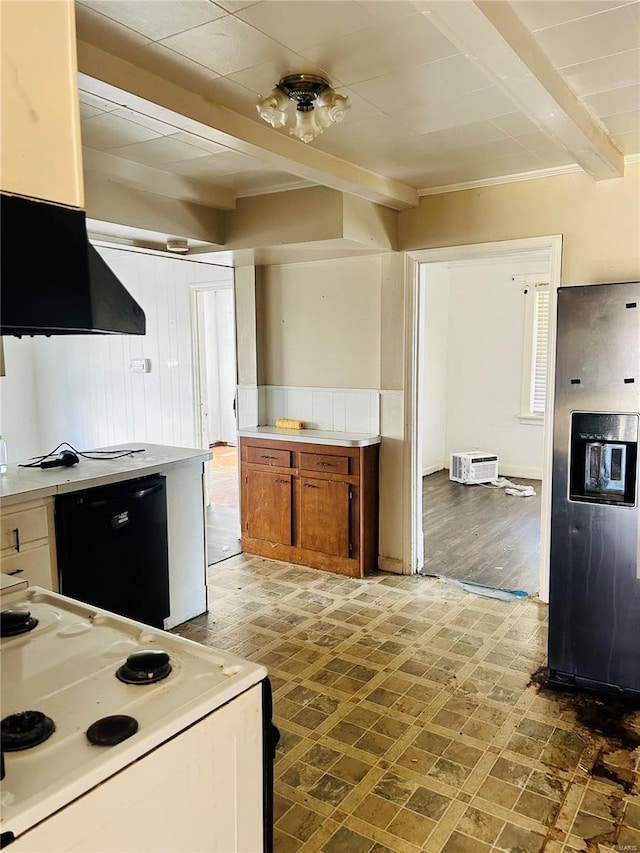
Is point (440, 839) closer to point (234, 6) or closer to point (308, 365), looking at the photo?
point (234, 6)

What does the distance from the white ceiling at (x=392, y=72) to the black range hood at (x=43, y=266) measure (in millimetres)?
1121

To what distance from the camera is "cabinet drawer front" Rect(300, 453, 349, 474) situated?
418 cm

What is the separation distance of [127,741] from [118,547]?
205 centimetres

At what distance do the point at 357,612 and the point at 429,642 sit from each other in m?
0.53

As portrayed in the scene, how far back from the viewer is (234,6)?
71.1 inches

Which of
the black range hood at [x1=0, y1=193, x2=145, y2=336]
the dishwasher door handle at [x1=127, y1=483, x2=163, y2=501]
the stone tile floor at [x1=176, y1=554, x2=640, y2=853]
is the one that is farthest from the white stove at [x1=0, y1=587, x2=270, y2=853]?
the dishwasher door handle at [x1=127, y1=483, x2=163, y2=501]

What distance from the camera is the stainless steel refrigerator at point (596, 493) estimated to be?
259 centimetres

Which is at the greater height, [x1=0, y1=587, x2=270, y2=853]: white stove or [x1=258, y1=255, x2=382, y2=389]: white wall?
[x1=258, y1=255, x2=382, y2=389]: white wall

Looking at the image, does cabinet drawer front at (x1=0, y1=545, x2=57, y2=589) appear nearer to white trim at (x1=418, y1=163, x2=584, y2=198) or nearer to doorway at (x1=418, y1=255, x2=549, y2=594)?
white trim at (x1=418, y1=163, x2=584, y2=198)

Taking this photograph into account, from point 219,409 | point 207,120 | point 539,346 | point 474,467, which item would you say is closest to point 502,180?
point 207,120

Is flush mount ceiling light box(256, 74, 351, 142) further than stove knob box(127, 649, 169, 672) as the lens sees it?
Yes

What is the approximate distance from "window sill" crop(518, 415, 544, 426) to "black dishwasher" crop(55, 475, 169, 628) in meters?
4.78

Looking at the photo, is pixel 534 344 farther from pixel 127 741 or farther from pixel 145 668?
pixel 127 741

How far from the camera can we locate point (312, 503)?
4.33m
